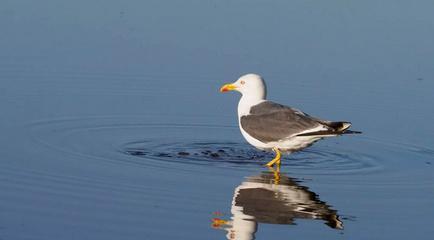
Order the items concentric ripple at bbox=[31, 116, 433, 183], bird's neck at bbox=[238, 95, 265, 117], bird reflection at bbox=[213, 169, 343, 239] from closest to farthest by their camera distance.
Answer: bird reflection at bbox=[213, 169, 343, 239]
concentric ripple at bbox=[31, 116, 433, 183]
bird's neck at bbox=[238, 95, 265, 117]

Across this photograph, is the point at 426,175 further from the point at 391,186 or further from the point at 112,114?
the point at 112,114

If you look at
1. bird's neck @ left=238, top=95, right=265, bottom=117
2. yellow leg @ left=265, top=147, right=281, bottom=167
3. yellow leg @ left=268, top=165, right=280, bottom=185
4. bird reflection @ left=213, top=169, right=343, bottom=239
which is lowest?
bird reflection @ left=213, top=169, right=343, bottom=239

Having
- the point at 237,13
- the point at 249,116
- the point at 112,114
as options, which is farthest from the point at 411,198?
the point at 237,13

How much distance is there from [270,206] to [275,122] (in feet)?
7.98

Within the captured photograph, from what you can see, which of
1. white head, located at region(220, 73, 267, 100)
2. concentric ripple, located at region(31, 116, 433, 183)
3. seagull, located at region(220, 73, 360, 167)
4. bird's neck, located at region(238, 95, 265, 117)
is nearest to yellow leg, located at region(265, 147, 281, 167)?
seagull, located at region(220, 73, 360, 167)

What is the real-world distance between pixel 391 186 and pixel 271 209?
6.22 feet

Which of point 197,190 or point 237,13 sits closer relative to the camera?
point 197,190

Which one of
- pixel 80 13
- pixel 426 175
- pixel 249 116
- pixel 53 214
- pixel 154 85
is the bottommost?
pixel 53 214

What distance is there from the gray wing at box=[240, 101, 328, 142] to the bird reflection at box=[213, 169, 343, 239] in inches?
32.9

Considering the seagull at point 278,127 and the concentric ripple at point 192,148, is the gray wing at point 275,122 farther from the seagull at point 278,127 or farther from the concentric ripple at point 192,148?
the concentric ripple at point 192,148

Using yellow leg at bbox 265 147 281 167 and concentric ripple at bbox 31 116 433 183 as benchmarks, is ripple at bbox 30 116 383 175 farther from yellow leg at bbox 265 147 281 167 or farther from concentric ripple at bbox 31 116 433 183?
yellow leg at bbox 265 147 281 167

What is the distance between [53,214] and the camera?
36.6ft

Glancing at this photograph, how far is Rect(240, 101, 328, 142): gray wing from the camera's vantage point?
14125mm

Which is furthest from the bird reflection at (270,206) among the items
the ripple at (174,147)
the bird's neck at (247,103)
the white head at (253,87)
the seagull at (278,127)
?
the white head at (253,87)
